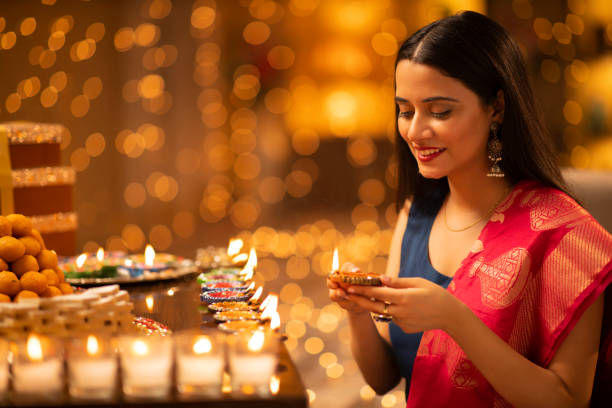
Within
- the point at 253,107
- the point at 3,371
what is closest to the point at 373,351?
the point at 3,371

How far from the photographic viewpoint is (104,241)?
558 cm

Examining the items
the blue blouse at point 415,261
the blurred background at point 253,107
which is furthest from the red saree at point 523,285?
the blurred background at point 253,107

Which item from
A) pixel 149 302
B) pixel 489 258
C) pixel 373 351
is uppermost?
pixel 489 258

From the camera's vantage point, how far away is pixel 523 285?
1.37 metres

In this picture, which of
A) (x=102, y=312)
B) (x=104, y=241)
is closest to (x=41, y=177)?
(x=102, y=312)

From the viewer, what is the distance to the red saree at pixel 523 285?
130cm

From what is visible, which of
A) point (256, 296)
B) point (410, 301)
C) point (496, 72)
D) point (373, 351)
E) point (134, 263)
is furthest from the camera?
point (134, 263)

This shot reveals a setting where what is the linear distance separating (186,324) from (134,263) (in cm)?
60

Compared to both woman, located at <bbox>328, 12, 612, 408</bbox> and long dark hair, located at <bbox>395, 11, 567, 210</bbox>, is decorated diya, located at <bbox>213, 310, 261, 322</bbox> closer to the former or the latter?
woman, located at <bbox>328, 12, 612, 408</bbox>

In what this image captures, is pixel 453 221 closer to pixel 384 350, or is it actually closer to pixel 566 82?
pixel 384 350

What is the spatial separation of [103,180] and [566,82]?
12.5 ft

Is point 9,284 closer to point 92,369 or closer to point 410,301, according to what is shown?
point 92,369

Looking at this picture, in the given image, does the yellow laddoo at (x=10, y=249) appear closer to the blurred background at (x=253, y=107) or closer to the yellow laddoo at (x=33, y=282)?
the yellow laddoo at (x=33, y=282)

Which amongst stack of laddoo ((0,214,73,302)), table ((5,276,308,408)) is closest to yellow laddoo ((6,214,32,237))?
stack of laddoo ((0,214,73,302))
